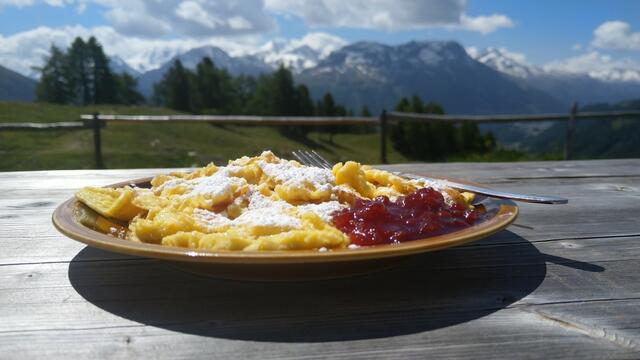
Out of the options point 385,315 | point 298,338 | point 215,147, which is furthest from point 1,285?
point 215,147

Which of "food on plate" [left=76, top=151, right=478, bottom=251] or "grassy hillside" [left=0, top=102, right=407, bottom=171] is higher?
"food on plate" [left=76, top=151, right=478, bottom=251]

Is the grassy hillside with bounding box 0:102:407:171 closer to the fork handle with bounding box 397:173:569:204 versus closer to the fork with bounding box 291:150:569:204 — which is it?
the fork with bounding box 291:150:569:204

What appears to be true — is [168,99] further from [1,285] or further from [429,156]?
[1,285]

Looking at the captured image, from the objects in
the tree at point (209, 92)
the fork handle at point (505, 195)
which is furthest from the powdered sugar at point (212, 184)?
the tree at point (209, 92)

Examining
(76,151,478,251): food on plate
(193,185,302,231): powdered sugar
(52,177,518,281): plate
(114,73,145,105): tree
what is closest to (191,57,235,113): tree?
(114,73,145,105): tree

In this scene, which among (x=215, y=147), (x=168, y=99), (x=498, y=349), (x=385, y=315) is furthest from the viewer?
(x=168, y=99)

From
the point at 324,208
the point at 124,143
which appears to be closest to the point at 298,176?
the point at 324,208
